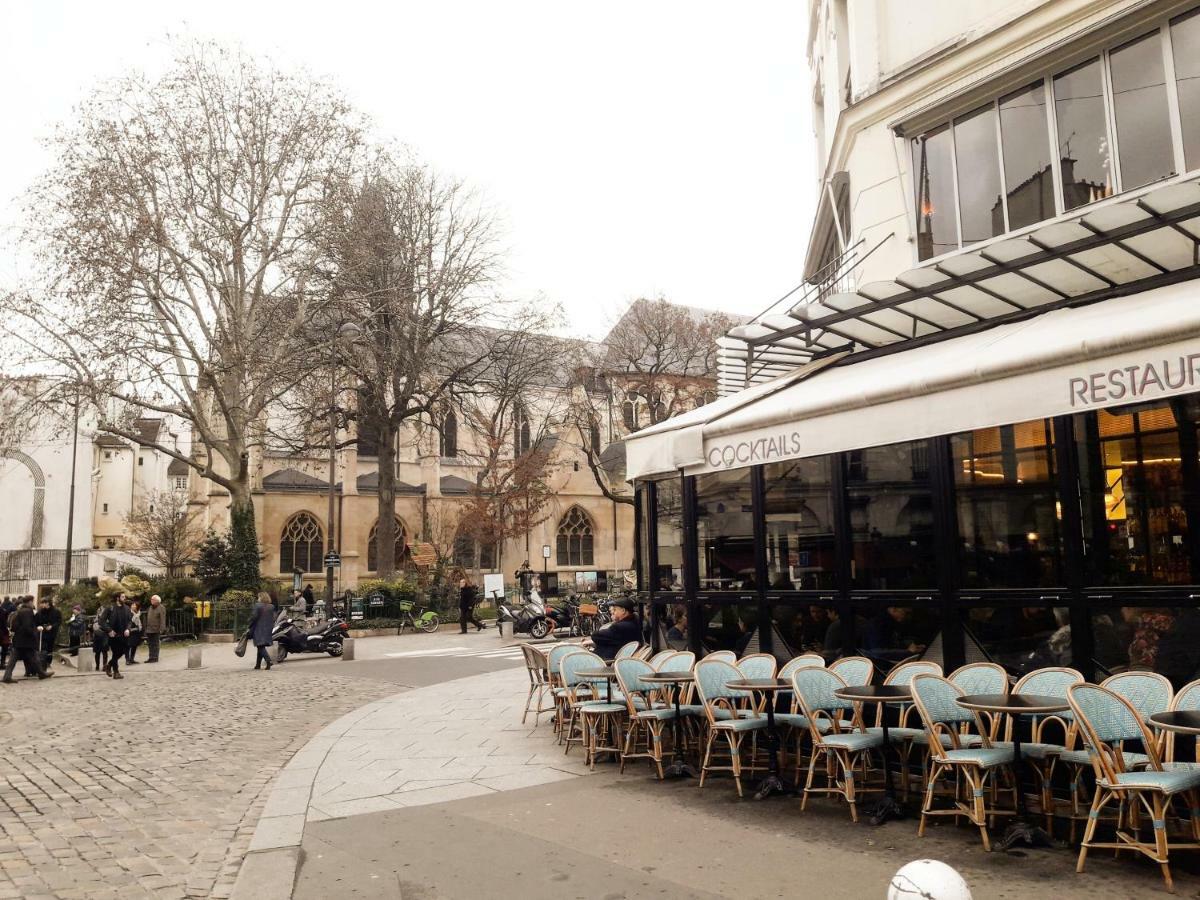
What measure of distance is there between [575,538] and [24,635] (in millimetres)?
33030

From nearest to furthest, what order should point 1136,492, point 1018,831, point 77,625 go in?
point 1018,831
point 1136,492
point 77,625

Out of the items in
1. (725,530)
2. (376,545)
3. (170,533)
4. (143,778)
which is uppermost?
(170,533)

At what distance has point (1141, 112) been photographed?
8680mm

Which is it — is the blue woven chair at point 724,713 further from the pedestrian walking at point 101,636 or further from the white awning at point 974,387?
the pedestrian walking at point 101,636

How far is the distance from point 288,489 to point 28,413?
15.9 meters

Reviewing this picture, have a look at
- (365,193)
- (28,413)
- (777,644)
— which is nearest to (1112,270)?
(777,644)

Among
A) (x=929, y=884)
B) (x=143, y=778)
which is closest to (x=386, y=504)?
(x=143, y=778)

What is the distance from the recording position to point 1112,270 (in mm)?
7473

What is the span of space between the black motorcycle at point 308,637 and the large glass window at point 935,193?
1503 centimetres

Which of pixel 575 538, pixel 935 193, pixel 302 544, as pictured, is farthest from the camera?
pixel 575 538

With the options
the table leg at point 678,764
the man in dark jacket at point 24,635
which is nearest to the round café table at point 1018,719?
the table leg at point 678,764

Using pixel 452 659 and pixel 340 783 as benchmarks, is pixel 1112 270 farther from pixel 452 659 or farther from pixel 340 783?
pixel 452 659

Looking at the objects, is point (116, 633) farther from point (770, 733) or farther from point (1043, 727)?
point (1043, 727)

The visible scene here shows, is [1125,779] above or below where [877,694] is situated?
below
